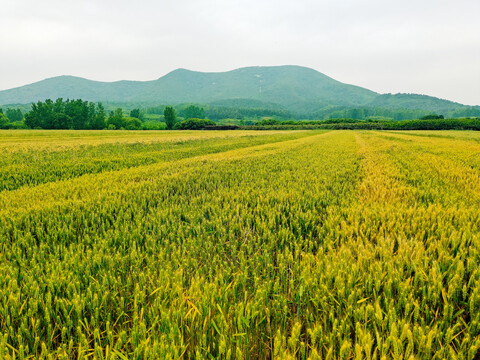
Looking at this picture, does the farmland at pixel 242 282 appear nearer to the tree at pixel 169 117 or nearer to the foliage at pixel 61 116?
the foliage at pixel 61 116

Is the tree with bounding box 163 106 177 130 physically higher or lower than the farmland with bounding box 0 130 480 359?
higher

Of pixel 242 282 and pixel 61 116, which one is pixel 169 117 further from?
pixel 242 282

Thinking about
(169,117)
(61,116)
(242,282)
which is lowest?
(242,282)

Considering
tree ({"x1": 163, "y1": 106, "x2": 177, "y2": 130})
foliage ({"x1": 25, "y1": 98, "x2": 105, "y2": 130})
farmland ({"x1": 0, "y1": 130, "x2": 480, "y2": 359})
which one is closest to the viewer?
farmland ({"x1": 0, "y1": 130, "x2": 480, "y2": 359})

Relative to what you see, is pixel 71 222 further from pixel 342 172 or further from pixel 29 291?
pixel 342 172

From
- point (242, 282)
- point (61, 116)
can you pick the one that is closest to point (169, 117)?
point (61, 116)

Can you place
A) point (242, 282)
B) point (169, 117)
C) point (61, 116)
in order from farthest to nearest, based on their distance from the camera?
point (169, 117)
point (61, 116)
point (242, 282)

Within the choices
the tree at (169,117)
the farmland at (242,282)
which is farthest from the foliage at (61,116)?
the farmland at (242,282)

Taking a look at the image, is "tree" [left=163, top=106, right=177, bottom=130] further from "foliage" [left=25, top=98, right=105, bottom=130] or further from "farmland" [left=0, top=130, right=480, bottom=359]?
"farmland" [left=0, top=130, right=480, bottom=359]

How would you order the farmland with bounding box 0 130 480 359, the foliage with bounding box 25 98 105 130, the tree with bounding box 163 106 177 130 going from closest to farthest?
the farmland with bounding box 0 130 480 359, the foliage with bounding box 25 98 105 130, the tree with bounding box 163 106 177 130

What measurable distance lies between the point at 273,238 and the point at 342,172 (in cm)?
519

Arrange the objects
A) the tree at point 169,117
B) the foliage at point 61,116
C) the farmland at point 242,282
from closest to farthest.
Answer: the farmland at point 242,282
the foliage at point 61,116
the tree at point 169,117

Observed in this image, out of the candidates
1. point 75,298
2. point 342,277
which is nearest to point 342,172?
point 342,277

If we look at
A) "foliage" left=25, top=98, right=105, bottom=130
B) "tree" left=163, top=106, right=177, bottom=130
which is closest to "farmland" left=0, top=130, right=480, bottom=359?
"foliage" left=25, top=98, right=105, bottom=130
